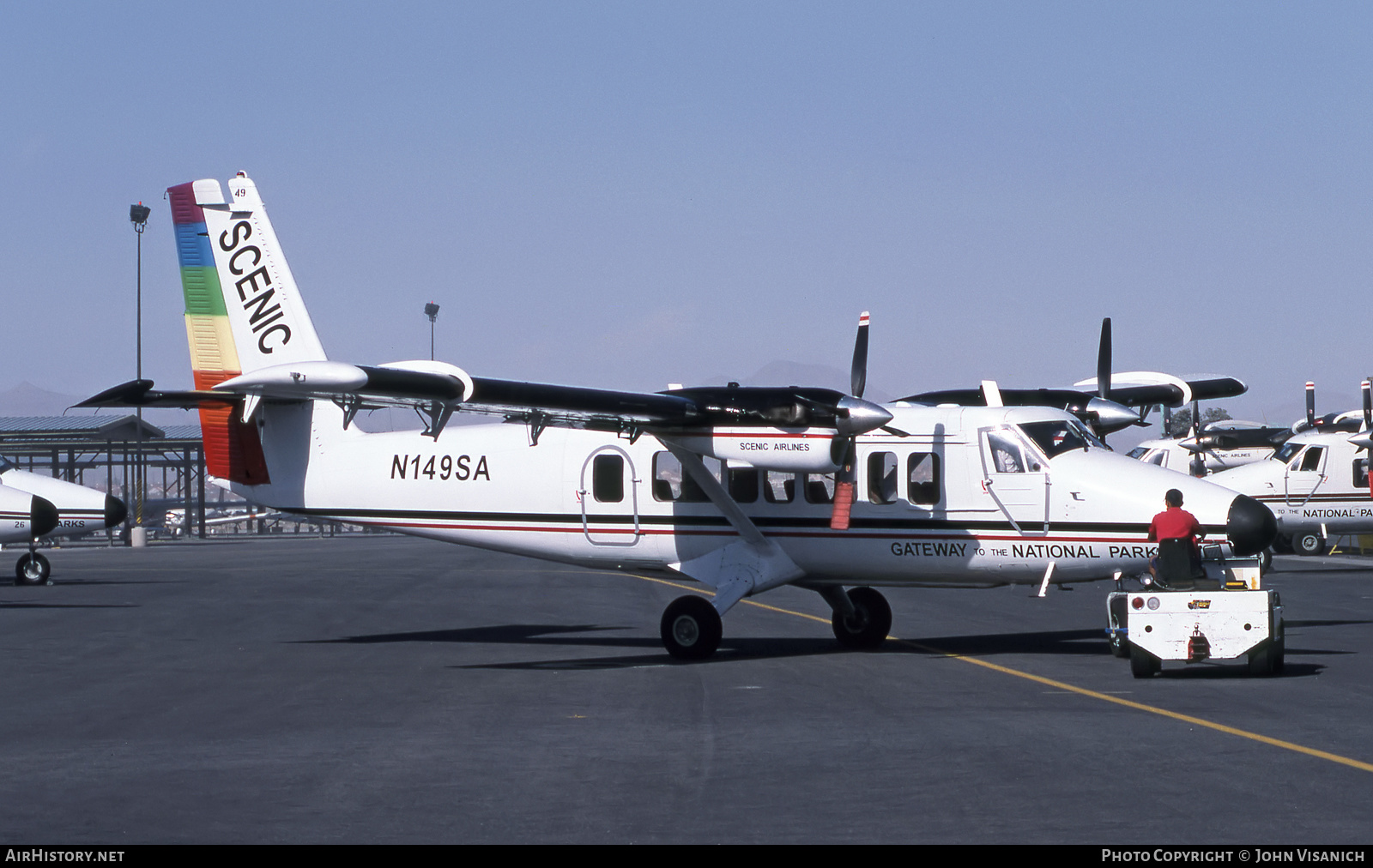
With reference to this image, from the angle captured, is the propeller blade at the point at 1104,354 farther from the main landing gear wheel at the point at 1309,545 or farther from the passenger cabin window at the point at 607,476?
the main landing gear wheel at the point at 1309,545

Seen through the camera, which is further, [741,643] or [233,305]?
[233,305]

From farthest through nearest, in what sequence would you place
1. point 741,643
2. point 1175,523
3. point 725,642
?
point 725,642, point 741,643, point 1175,523

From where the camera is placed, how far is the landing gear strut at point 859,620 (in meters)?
18.3

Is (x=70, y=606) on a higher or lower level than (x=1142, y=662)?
lower

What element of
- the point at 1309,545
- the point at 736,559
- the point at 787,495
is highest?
the point at 787,495

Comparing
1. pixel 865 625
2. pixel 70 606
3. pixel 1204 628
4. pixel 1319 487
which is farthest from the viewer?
pixel 1319 487

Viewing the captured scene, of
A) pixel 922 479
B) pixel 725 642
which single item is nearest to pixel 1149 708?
pixel 922 479

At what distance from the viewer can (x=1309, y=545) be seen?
45500 mm

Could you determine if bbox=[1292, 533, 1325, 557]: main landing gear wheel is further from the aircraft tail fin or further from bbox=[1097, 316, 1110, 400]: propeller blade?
the aircraft tail fin

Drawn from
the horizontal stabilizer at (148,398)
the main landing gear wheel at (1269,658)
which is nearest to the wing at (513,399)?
the horizontal stabilizer at (148,398)

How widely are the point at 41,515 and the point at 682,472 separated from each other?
21115mm

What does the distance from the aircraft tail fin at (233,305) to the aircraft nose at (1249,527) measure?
1225 cm

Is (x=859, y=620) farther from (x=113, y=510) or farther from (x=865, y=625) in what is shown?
(x=113, y=510)

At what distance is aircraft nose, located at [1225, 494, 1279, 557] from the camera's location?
15.8 metres
